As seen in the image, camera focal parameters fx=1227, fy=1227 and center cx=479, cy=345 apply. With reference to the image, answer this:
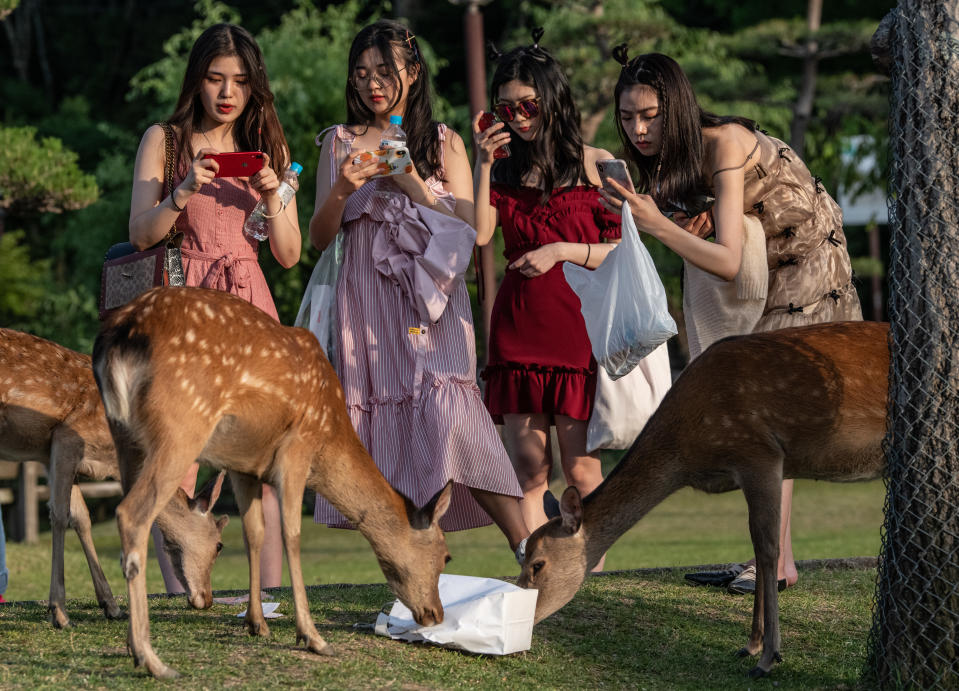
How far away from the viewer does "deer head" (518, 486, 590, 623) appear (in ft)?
16.5

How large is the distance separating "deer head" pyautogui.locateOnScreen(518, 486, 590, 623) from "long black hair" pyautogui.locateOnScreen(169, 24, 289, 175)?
1.96 metres

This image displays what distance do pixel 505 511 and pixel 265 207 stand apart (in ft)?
5.57

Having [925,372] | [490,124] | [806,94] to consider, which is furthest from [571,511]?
[806,94]

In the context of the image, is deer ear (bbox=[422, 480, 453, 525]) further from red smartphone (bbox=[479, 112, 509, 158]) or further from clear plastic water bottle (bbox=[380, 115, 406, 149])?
red smartphone (bbox=[479, 112, 509, 158])

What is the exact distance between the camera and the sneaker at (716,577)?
609 cm

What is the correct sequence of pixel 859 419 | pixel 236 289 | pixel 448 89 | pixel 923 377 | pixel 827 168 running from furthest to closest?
pixel 448 89 < pixel 827 168 < pixel 236 289 < pixel 859 419 < pixel 923 377

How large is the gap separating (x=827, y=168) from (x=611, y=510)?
1693 cm

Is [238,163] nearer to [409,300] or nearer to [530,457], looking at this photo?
[409,300]

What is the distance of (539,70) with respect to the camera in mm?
5461

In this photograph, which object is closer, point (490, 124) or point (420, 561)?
point (420, 561)

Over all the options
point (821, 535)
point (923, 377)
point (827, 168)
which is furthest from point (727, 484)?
point (827, 168)

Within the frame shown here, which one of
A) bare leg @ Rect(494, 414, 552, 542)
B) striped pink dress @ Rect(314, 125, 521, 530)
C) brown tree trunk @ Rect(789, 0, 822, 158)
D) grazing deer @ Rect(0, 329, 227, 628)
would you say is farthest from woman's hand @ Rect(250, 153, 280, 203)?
brown tree trunk @ Rect(789, 0, 822, 158)

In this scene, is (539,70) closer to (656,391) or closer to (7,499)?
(656,391)

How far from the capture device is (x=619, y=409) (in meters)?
5.46
